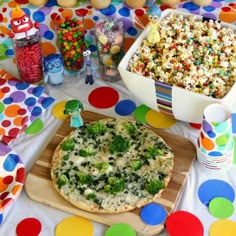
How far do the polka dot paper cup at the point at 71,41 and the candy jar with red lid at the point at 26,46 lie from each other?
0.05 metres

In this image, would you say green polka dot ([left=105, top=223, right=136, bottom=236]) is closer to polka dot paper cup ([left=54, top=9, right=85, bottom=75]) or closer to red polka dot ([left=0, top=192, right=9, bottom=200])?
red polka dot ([left=0, top=192, right=9, bottom=200])

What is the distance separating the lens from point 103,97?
1.16m

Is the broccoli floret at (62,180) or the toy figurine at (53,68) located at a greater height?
the toy figurine at (53,68)

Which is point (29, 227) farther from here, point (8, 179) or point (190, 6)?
point (190, 6)

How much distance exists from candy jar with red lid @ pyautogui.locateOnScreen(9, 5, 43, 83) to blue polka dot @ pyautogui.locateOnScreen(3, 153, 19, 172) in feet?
0.80

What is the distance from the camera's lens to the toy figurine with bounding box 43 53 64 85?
1149mm

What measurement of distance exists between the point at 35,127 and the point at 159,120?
0.27m

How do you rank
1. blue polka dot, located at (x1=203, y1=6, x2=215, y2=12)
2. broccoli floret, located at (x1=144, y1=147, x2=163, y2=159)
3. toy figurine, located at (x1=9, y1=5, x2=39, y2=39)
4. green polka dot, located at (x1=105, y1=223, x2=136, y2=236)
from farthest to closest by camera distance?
1. blue polka dot, located at (x1=203, y1=6, x2=215, y2=12)
2. toy figurine, located at (x1=9, y1=5, x2=39, y2=39)
3. broccoli floret, located at (x1=144, y1=147, x2=163, y2=159)
4. green polka dot, located at (x1=105, y1=223, x2=136, y2=236)

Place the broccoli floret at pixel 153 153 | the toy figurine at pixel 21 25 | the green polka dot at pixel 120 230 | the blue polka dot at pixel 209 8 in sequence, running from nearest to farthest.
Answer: the green polka dot at pixel 120 230 < the broccoli floret at pixel 153 153 < the toy figurine at pixel 21 25 < the blue polka dot at pixel 209 8

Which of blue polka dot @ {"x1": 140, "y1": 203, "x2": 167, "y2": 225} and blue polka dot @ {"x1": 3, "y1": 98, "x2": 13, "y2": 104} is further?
blue polka dot @ {"x1": 3, "y1": 98, "x2": 13, "y2": 104}

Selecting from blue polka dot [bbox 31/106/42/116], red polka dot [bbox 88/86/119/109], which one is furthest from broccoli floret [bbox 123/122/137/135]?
blue polka dot [bbox 31/106/42/116]

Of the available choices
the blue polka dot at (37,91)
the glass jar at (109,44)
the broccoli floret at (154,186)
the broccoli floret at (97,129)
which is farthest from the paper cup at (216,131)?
the blue polka dot at (37,91)

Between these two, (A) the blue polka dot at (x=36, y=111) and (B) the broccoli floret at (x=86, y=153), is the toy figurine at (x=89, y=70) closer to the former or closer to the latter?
(A) the blue polka dot at (x=36, y=111)

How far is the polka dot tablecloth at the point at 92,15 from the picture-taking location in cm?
123
